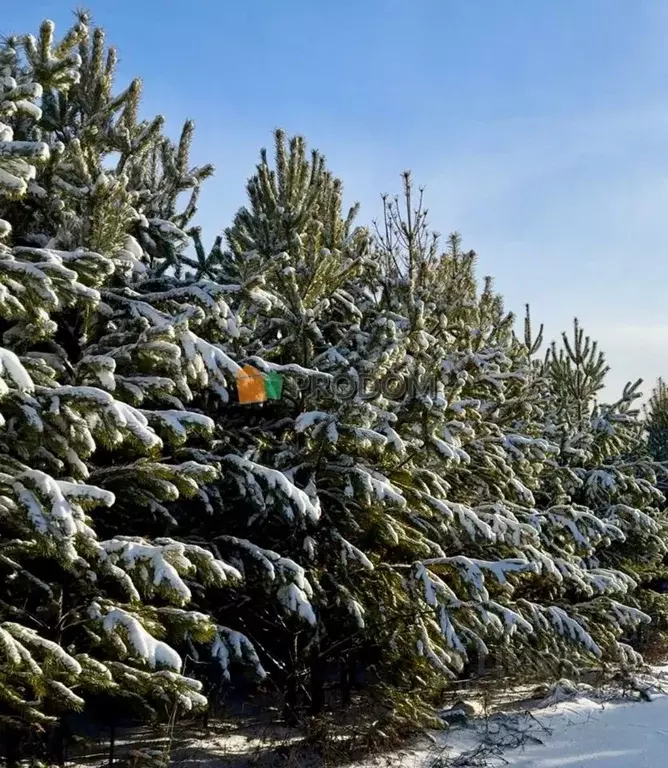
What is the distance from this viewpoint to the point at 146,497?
18.1ft

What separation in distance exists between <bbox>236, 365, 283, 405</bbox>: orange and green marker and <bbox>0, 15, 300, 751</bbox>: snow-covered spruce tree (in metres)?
0.71

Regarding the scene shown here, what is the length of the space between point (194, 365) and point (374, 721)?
4.59m

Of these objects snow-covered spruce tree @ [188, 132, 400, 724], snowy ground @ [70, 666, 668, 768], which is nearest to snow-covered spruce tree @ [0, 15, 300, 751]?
snow-covered spruce tree @ [188, 132, 400, 724]

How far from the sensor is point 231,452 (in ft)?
22.2

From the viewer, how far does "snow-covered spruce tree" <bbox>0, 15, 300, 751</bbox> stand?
13.5 feet

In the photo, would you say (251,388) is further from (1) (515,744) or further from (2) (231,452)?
(1) (515,744)

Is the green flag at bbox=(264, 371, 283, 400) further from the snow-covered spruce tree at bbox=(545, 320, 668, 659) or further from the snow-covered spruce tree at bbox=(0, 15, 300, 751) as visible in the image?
the snow-covered spruce tree at bbox=(545, 320, 668, 659)

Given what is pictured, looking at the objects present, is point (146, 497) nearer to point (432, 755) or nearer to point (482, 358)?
point (432, 755)

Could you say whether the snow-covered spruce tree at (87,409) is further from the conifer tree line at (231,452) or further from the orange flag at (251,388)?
the orange flag at (251,388)


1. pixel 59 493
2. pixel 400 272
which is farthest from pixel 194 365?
pixel 400 272

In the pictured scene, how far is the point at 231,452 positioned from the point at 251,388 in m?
0.66

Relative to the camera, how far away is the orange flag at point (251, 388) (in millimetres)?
6541

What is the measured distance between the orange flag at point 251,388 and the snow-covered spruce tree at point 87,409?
0.67 meters

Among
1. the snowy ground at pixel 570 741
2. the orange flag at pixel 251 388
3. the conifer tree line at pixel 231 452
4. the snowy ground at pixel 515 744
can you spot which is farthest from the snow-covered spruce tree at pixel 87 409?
the snowy ground at pixel 570 741
